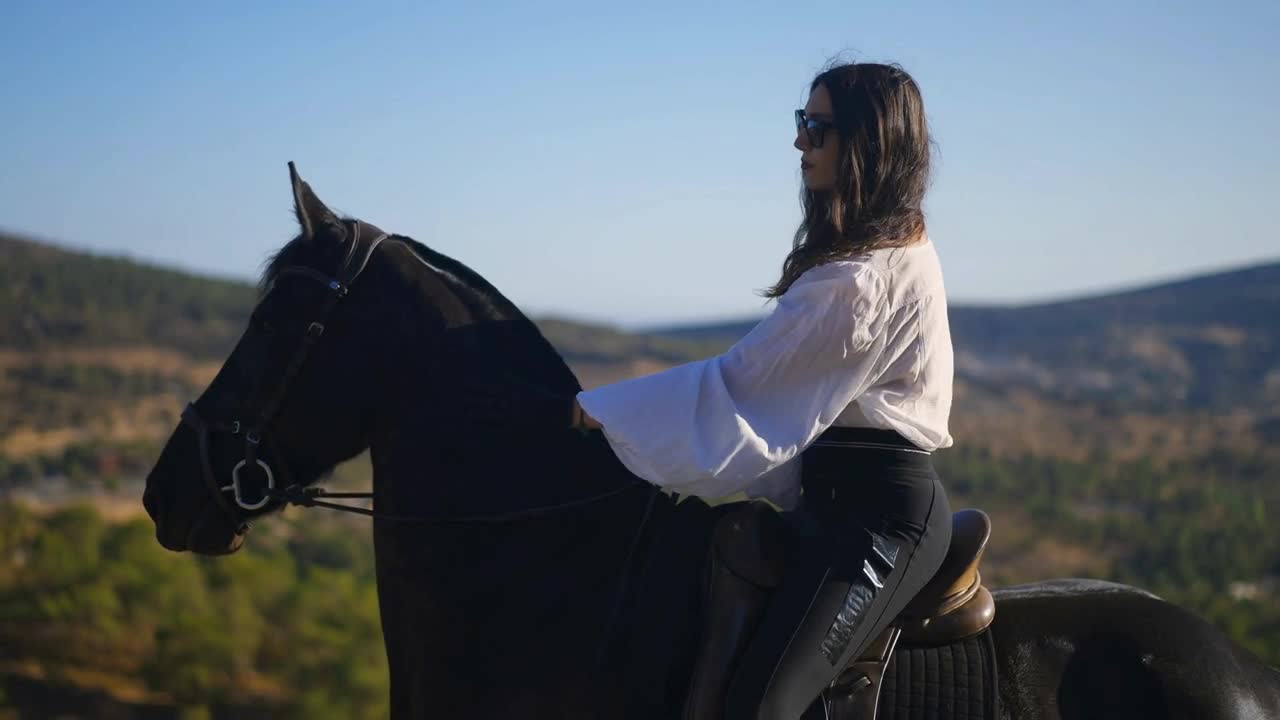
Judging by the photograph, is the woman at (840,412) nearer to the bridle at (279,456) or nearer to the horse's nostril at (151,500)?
the bridle at (279,456)

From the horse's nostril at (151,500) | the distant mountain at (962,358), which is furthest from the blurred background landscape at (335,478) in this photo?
the horse's nostril at (151,500)

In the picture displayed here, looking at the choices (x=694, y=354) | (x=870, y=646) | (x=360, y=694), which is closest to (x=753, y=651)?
(x=870, y=646)

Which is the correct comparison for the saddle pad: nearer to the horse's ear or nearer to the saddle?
the saddle

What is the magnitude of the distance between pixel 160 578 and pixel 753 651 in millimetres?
13241

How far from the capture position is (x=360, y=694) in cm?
1180

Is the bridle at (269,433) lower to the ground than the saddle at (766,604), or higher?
higher

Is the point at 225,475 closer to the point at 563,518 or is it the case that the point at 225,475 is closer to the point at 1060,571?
the point at 563,518

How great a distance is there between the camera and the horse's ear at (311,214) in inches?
124

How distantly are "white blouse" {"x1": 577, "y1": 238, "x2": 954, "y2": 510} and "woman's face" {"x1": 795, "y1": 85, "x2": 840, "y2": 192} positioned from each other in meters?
0.31

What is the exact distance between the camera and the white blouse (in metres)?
2.75

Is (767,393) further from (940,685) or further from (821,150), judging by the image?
(940,685)

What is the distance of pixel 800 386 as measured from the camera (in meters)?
2.79

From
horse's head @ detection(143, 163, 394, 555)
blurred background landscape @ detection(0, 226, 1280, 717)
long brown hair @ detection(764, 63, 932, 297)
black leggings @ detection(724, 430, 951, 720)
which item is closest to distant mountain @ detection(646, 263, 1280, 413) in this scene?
blurred background landscape @ detection(0, 226, 1280, 717)

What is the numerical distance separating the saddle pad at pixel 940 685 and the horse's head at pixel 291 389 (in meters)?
1.72
